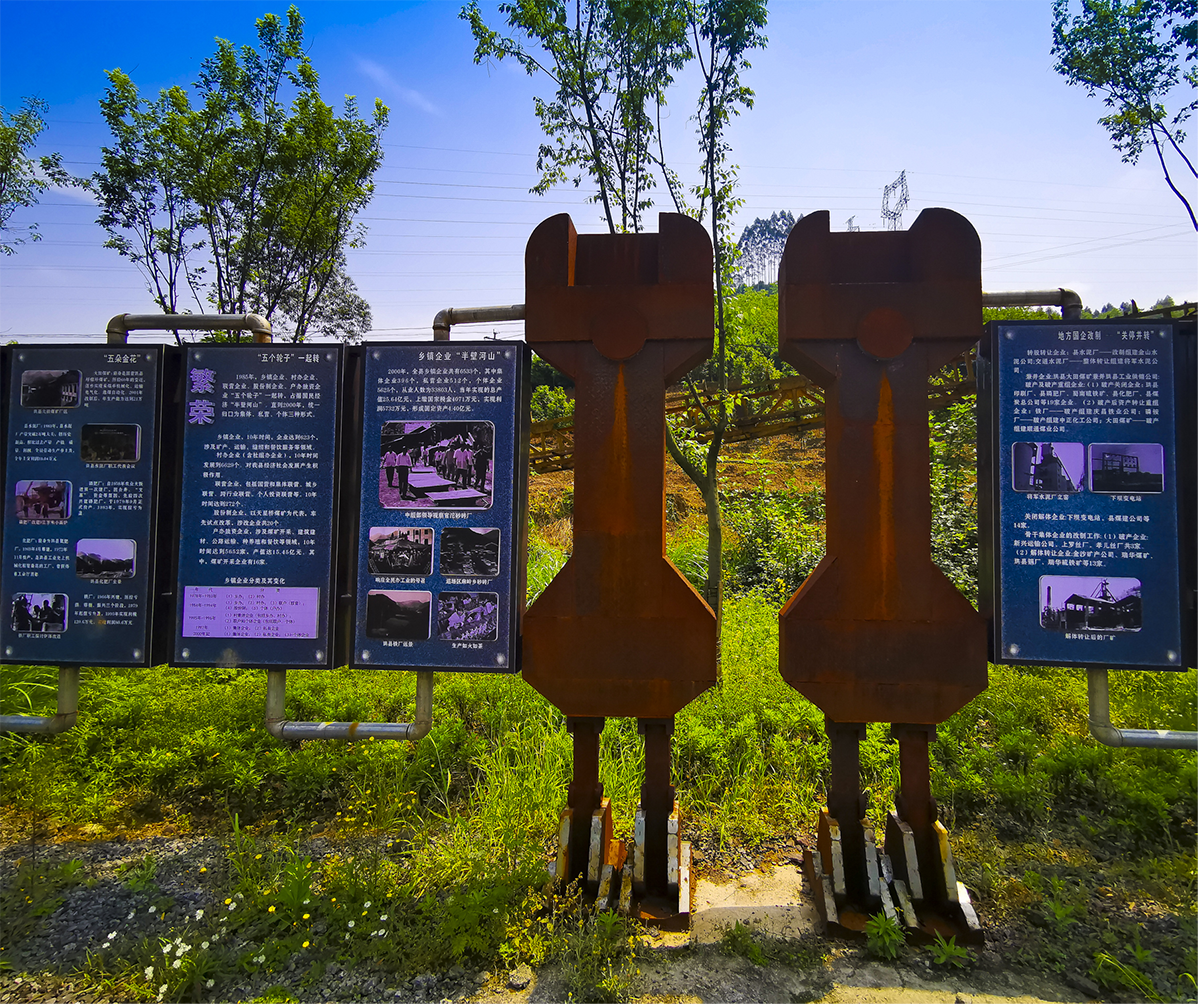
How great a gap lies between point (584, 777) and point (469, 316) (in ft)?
9.09

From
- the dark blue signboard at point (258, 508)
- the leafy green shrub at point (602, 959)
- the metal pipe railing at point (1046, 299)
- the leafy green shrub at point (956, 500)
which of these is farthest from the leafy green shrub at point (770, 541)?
the dark blue signboard at point (258, 508)

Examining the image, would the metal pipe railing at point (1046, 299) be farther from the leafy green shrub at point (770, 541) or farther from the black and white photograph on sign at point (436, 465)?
the leafy green shrub at point (770, 541)

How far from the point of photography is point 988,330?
3363 mm

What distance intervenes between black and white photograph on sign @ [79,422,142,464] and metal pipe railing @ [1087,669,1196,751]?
5390mm

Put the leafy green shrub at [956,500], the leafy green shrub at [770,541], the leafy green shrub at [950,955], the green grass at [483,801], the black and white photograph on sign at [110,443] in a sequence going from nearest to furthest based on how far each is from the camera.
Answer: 1. the leafy green shrub at [950,955]
2. the green grass at [483,801]
3. the black and white photograph on sign at [110,443]
4. the leafy green shrub at [770,541]
5. the leafy green shrub at [956,500]

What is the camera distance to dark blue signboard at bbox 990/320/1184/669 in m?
3.22

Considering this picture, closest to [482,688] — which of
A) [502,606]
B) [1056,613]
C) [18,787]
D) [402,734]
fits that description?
[402,734]

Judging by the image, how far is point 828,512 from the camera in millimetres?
3420

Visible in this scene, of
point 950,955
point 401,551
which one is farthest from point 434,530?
point 950,955

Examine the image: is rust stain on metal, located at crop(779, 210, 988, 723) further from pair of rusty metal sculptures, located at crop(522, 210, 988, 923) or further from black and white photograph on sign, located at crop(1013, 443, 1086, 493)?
black and white photograph on sign, located at crop(1013, 443, 1086, 493)

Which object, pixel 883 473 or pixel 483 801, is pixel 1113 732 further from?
pixel 483 801

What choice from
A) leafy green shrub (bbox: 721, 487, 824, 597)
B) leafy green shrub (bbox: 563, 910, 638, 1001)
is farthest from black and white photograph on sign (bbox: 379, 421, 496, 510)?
leafy green shrub (bbox: 721, 487, 824, 597)

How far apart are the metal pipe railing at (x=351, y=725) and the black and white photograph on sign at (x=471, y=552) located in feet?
2.05

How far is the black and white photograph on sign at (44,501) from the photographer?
3678 mm
